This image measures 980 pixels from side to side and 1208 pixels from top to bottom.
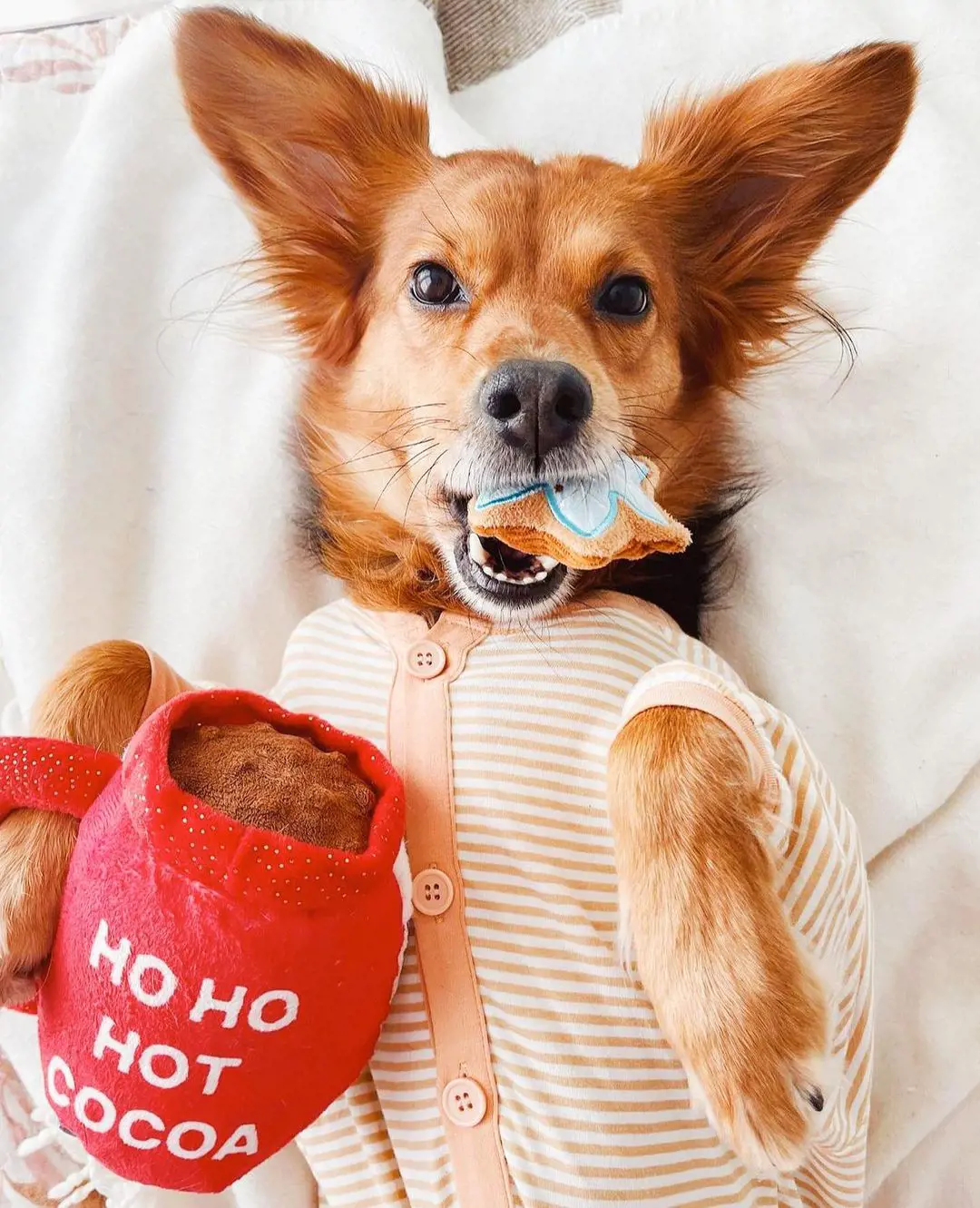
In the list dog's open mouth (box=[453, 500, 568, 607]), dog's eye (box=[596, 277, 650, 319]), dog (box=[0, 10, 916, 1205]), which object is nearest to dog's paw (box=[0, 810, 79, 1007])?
dog (box=[0, 10, 916, 1205])

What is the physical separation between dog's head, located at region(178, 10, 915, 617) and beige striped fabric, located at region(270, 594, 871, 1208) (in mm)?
189

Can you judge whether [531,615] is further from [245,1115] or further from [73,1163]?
[73,1163]

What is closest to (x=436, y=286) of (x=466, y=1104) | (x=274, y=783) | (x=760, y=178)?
(x=760, y=178)

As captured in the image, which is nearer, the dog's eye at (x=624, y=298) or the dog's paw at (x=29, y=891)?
the dog's paw at (x=29, y=891)

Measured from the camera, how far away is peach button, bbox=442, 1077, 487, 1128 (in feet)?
4.18

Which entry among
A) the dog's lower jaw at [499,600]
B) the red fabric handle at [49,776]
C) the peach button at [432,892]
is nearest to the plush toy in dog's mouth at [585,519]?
the dog's lower jaw at [499,600]

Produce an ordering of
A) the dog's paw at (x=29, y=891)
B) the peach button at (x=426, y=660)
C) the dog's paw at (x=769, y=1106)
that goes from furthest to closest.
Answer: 1. the peach button at (x=426, y=660)
2. the dog's paw at (x=29, y=891)
3. the dog's paw at (x=769, y=1106)

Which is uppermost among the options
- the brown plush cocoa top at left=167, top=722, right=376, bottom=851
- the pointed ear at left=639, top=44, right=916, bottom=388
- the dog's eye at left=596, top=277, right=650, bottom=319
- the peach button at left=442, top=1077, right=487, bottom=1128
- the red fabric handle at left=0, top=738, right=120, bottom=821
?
the pointed ear at left=639, top=44, right=916, bottom=388

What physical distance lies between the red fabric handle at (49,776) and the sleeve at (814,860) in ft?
2.27

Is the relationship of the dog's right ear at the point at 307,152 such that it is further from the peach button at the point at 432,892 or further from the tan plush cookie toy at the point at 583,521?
the peach button at the point at 432,892

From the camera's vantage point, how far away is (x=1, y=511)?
185 cm

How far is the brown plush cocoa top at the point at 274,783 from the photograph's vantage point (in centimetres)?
118

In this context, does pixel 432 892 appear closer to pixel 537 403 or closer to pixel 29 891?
pixel 29 891

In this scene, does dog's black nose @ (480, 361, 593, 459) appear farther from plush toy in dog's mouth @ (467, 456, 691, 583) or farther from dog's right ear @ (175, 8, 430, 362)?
dog's right ear @ (175, 8, 430, 362)
